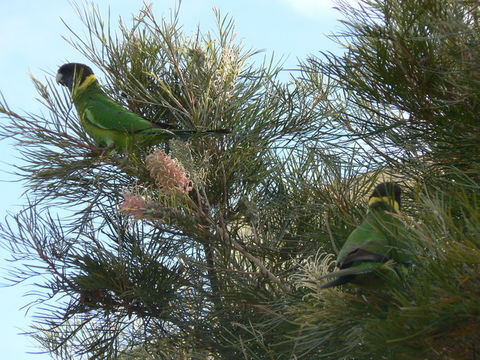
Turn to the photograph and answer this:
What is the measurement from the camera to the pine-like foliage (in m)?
1.60

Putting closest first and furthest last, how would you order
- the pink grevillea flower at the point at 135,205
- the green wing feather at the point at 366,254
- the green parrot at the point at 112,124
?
1. the green wing feather at the point at 366,254
2. the pink grevillea flower at the point at 135,205
3. the green parrot at the point at 112,124

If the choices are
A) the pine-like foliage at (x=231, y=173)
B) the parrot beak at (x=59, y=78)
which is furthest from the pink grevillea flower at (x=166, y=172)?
the parrot beak at (x=59, y=78)

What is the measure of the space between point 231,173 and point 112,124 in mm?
392

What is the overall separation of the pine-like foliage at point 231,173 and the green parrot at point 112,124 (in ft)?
0.19

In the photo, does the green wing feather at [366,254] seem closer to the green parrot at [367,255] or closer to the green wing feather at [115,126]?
the green parrot at [367,255]

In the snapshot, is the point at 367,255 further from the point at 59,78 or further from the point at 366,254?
the point at 59,78

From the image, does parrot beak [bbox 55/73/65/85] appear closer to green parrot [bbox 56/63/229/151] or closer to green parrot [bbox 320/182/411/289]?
green parrot [bbox 56/63/229/151]

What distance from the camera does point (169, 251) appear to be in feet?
6.51

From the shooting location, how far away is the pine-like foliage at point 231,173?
5.25ft

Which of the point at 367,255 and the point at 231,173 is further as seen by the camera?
the point at 231,173

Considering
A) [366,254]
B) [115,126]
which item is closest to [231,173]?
[115,126]

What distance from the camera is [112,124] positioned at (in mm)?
2092

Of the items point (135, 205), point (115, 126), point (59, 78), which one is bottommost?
point (135, 205)

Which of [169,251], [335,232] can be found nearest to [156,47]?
[169,251]
